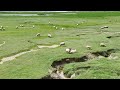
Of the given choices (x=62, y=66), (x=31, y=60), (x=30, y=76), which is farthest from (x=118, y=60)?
(x=30, y=76)

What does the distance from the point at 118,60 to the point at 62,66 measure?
13.3 feet

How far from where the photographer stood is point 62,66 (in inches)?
742

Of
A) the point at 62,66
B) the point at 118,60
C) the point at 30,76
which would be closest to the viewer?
the point at 30,76
